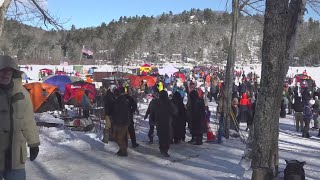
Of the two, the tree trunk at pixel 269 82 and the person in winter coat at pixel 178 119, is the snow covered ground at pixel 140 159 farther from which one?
the tree trunk at pixel 269 82

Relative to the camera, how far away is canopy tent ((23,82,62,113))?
17.5 m

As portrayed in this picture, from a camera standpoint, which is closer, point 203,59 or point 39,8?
point 39,8

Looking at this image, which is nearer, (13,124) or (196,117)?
(13,124)

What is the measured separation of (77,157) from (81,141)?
6.01 ft

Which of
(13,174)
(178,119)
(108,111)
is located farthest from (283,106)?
(13,174)

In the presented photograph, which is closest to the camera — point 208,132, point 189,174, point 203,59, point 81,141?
point 189,174

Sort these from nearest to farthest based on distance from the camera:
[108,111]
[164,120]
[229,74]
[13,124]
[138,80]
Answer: [13,124], [164,120], [108,111], [229,74], [138,80]

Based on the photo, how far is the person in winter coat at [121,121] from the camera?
32.6 feet

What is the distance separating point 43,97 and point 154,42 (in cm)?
12517

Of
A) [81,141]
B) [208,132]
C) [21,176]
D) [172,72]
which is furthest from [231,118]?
[172,72]

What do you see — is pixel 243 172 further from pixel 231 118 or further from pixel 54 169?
pixel 231 118

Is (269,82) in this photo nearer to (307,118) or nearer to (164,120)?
(164,120)

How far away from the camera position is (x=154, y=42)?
141875 millimetres

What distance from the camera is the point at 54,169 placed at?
864 centimetres
